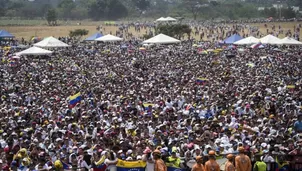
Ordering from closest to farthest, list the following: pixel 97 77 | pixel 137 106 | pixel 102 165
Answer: pixel 102 165 → pixel 137 106 → pixel 97 77

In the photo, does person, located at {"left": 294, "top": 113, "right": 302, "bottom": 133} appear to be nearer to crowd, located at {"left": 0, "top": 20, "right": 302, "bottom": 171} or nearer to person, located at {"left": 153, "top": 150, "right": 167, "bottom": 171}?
crowd, located at {"left": 0, "top": 20, "right": 302, "bottom": 171}

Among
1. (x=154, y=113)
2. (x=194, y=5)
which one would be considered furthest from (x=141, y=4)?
(x=154, y=113)

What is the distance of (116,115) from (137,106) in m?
2.31

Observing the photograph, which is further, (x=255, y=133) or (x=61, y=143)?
(x=255, y=133)

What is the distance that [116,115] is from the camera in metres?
15.8

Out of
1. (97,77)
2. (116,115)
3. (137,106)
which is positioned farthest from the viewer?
(97,77)

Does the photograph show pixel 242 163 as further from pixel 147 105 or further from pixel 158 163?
pixel 147 105

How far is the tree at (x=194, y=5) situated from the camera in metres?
110

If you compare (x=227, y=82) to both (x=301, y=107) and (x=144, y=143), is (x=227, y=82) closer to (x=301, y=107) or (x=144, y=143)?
(x=301, y=107)

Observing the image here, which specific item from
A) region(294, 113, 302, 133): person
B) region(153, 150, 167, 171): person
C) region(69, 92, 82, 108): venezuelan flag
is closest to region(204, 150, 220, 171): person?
region(153, 150, 167, 171): person

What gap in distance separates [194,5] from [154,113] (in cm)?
10194

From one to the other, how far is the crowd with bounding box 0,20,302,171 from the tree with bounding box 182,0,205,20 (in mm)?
77547

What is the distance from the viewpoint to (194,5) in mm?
116312

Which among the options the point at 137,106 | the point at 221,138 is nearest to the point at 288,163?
the point at 221,138
